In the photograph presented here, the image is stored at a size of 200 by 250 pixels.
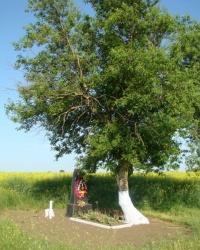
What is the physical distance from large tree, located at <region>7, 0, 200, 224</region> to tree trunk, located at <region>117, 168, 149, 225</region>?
4 cm

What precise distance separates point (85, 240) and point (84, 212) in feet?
14.7

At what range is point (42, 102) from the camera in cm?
1320

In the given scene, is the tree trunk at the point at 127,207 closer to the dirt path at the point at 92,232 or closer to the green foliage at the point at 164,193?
the dirt path at the point at 92,232

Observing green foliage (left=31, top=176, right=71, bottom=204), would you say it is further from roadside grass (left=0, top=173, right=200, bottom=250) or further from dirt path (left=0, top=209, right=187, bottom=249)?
dirt path (left=0, top=209, right=187, bottom=249)

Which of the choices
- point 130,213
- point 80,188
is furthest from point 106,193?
point 130,213

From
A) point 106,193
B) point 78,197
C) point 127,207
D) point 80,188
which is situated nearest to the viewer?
point 127,207

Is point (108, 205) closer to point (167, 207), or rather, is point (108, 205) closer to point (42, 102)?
point (167, 207)

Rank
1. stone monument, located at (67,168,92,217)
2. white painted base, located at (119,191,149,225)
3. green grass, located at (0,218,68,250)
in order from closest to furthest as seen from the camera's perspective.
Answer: green grass, located at (0,218,68,250)
white painted base, located at (119,191,149,225)
stone monument, located at (67,168,92,217)

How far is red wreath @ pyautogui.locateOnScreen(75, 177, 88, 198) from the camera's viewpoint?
48.1 feet

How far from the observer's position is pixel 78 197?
14.6 metres

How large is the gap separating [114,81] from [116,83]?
14 cm

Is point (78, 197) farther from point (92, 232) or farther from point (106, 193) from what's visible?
point (106, 193)

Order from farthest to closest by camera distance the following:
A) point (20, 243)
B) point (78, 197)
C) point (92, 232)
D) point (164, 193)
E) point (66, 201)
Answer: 1. point (164, 193)
2. point (66, 201)
3. point (78, 197)
4. point (92, 232)
5. point (20, 243)

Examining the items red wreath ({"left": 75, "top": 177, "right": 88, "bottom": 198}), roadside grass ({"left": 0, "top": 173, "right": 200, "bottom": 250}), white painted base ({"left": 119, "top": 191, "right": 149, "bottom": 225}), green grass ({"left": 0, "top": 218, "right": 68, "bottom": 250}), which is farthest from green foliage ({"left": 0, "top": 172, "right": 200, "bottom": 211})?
green grass ({"left": 0, "top": 218, "right": 68, "bottom": 250})
